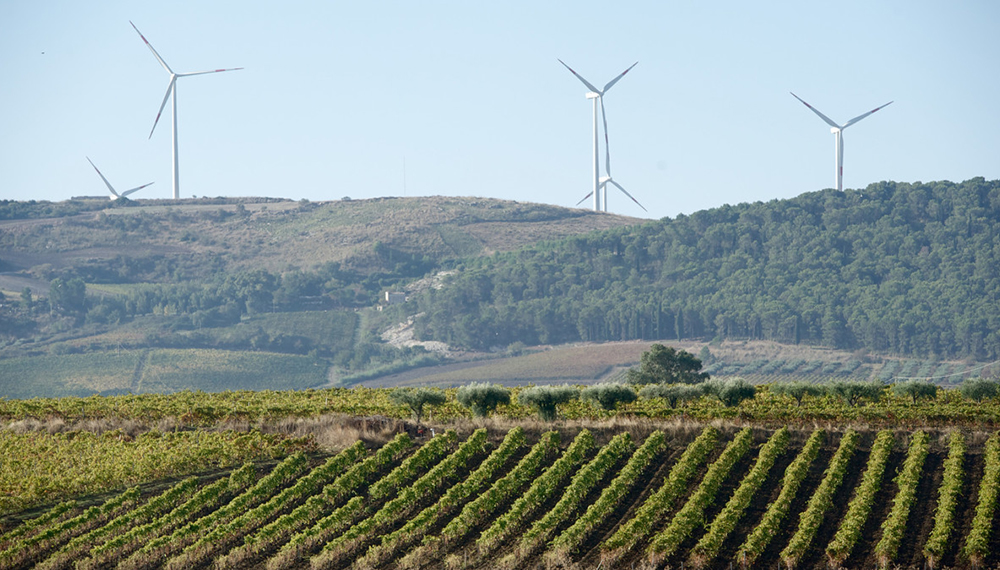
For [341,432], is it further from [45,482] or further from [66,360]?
[66,360]

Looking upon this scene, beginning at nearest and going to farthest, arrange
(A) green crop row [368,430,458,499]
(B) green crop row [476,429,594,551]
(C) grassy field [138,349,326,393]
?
(B) green crop row [476,429,594,551], (A) green crop row [368,430,458,499], (C) grassy field [138,349,326,393]

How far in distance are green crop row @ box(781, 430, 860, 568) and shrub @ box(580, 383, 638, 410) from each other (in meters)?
12.1

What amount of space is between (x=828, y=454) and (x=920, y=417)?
23.9 ft

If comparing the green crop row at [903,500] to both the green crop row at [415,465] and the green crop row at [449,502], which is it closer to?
the green crop row at [449,502]

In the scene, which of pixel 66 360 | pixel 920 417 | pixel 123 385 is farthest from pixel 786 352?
pixel 920 417

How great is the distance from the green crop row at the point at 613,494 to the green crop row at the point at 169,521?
12869mm

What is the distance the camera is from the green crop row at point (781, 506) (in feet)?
124

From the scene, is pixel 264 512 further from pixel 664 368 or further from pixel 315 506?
pixel 664 368

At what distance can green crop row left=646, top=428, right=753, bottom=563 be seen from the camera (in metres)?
37.8

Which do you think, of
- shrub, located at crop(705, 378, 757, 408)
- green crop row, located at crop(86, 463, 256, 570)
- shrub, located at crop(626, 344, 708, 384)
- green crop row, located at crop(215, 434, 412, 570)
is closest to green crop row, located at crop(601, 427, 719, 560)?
shrub, located at crop(705, 378, 757, 408)

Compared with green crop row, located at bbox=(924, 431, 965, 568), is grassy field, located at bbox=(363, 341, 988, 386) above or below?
below

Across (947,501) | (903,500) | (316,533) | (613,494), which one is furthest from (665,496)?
(316,533)

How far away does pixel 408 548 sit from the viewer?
39062 millimetres

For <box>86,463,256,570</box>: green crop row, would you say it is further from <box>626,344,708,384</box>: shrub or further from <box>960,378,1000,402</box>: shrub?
<box>626,344,708,384</box>: shrub
